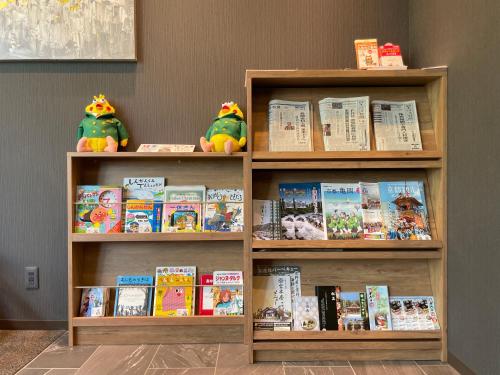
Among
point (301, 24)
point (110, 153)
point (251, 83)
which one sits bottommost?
point (110, 153)

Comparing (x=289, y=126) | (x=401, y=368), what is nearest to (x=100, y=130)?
(x=289, y=126)

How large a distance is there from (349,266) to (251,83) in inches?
44.6

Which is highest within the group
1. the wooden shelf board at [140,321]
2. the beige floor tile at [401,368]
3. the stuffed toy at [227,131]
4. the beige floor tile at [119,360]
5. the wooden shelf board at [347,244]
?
the stuffed toy at [227,131]

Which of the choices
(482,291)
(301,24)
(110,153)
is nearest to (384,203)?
(482,291)

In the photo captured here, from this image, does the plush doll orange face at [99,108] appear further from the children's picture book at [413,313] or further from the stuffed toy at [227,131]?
the children's picture book at [413,313]

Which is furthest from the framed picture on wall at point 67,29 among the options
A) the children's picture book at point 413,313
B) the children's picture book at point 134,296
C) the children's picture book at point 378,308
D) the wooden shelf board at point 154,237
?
the children's picture book at point 413,313

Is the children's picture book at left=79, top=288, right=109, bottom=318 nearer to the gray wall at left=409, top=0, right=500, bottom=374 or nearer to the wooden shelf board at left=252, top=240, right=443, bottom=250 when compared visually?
the wooden shelf board at left=252, top=240, right=443, bottom=250

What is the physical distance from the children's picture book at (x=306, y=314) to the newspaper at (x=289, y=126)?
816 mm

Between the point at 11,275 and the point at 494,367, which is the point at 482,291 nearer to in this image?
the point at 494,367

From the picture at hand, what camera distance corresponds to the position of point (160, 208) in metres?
2.38

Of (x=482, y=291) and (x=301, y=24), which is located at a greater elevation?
(x=301, y=24)

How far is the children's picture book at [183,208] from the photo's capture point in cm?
235

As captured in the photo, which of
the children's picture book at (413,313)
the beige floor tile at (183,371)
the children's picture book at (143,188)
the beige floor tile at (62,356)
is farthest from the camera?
the children's picture book at (143,188)

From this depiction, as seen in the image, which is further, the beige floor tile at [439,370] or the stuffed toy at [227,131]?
the stuffed toy at [227,131]
